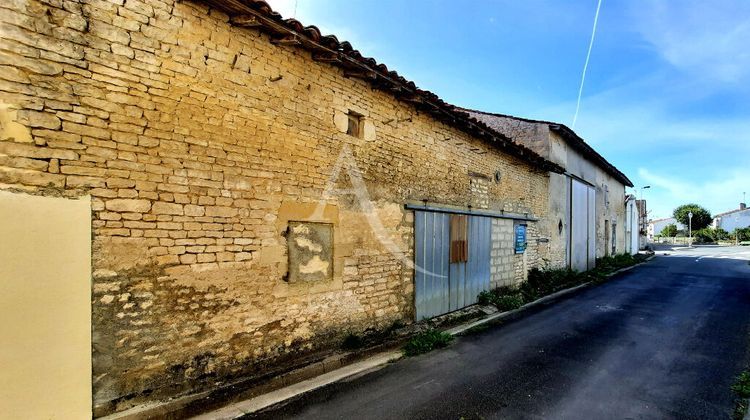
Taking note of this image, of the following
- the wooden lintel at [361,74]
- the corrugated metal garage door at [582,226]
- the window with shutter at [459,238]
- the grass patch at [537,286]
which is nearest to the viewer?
the wooden lintel at [361,74]

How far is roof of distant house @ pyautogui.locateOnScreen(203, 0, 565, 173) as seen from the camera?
406 centimetres

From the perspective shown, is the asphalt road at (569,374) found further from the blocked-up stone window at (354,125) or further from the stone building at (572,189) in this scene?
the stone building at (572,189)

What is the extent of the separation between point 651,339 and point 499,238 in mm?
3912

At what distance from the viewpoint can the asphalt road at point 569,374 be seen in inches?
Answer: 150

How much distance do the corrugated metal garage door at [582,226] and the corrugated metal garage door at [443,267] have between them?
25.6ft

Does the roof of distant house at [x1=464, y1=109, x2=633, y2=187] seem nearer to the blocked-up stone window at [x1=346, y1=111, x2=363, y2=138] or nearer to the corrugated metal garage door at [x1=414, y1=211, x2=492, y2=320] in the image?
the corrugated metal garage door at [x1=414, y1=211, x2=492, y2=320]

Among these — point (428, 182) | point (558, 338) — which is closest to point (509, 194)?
point (428, 182)

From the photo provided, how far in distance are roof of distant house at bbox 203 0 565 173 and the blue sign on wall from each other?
11.8 ft

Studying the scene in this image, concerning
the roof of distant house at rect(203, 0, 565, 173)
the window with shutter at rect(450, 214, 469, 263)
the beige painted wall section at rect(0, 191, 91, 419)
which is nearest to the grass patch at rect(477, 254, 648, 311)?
the window with shutter at rect(450, 214, 469, 263)

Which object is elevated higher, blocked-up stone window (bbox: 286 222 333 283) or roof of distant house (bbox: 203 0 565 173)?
roof of distant house (bbox: 203 0 565 173)

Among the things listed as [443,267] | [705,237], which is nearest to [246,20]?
[443,267]

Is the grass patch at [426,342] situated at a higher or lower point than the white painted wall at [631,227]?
lower

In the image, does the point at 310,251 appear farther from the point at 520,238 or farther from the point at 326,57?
the point at 520,238

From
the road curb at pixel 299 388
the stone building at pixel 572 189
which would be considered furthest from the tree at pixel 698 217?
the road curb at pixel 299 388
